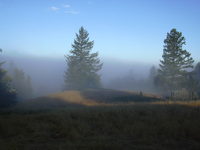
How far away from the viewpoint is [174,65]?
3231 cm

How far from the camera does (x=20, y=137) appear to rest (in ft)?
19.9

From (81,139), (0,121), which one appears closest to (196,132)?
(81,139)

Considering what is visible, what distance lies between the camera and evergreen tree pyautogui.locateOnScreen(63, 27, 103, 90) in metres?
39.0

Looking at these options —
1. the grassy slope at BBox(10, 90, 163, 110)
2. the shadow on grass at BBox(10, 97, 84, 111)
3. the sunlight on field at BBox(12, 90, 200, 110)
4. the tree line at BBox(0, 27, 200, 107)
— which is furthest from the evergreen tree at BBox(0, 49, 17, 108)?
the shadow on grass at BBox(10, 97, 84, 111)

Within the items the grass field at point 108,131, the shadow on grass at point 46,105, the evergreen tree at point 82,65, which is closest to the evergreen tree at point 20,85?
the evergreen tree at point 82,65

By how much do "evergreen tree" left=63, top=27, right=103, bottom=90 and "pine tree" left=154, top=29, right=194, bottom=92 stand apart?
14827mm

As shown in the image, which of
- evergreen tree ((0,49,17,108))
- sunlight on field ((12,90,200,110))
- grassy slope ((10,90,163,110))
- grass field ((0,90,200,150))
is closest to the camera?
grass field ((0,90,200,150))

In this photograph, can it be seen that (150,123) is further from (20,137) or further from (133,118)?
(20,137)

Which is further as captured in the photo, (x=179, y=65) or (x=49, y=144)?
(x=179, y=65)

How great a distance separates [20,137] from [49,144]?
136 centimetres

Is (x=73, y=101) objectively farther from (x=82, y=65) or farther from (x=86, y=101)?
(x=82, y=65)

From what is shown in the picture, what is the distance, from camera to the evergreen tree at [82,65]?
39.0m

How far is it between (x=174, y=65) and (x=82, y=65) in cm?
1972

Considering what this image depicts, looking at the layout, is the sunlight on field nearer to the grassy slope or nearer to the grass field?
the grassy slope
